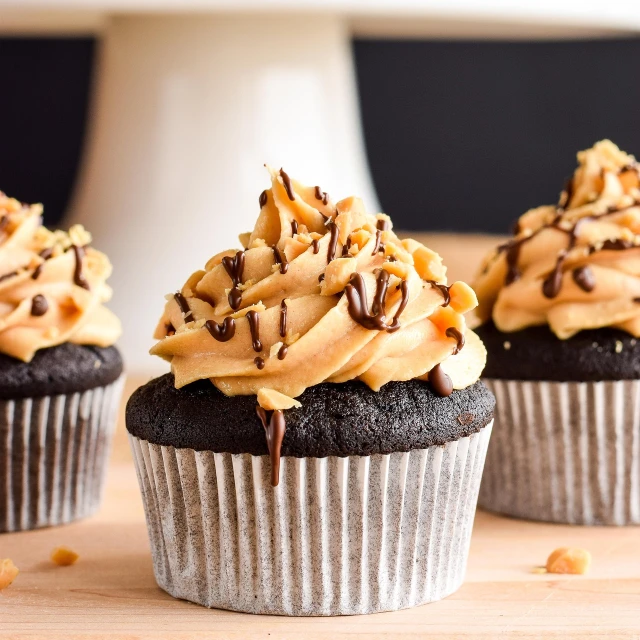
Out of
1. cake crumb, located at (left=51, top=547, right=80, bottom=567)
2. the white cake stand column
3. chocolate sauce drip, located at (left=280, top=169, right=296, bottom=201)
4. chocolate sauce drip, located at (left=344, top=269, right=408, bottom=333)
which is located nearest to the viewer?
chocolate sauce drip, located at (left=344, top=269, right=408, bottom=333)

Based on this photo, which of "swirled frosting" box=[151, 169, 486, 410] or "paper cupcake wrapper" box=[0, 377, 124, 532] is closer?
"swirled frosting" box=[151, 169, 486, 410]

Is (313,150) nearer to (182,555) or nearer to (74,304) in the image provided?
(74,304)

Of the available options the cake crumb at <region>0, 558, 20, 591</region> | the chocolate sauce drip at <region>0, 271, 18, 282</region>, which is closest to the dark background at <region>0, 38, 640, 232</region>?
the chocolate sauce drip at <region>0, 271, 18, 282</region>

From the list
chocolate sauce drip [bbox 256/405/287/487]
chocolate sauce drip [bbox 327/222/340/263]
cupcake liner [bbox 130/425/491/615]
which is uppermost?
chocolate sauce drip [bbox 327/222/340/263]

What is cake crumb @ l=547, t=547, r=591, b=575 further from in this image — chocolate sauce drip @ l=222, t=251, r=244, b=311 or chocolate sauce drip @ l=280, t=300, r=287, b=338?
chocolate sauce drip @ l=222, t=251, r=244, b=311

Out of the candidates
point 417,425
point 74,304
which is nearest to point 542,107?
point 74,304

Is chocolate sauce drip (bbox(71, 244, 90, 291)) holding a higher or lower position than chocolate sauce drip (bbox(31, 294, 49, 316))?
higher

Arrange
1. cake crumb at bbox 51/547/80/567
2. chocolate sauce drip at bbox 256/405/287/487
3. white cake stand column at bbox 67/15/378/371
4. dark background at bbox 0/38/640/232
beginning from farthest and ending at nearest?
dark background at bbox 0/38/640/232 < white cake stand column at bbox 67/15/378/371 < cake crumb at bbox 51/547/80/567 < chocolate sauce drip at bbox 256/405/287/487
